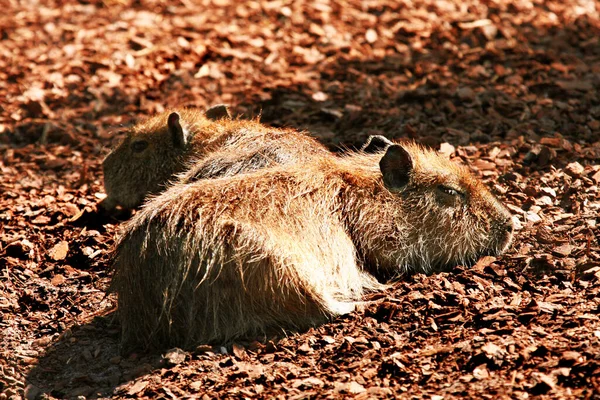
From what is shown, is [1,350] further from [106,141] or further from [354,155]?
[106,141]

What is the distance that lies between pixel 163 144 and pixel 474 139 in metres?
3.00

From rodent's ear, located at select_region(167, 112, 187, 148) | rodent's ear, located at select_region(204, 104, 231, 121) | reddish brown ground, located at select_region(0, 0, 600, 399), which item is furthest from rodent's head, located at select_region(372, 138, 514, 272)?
rodent's ear, located at select_region(204, 104, 231, 121)

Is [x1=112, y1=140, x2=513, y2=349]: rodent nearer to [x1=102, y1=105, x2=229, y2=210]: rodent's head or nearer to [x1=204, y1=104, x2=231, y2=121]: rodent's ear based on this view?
[x1=102, y1=105, x2=229, y2=210]: rodent's head

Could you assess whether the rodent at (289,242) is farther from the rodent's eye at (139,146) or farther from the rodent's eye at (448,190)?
the rodent's eye at (139,146)

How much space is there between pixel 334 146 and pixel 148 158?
181 centimetres

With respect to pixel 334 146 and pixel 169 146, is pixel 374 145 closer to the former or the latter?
pixel 334 146

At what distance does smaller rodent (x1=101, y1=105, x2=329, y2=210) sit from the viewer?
7766 mm

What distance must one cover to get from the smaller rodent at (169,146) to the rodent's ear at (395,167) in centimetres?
122

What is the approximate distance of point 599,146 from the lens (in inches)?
305

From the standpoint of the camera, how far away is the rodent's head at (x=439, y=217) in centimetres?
629

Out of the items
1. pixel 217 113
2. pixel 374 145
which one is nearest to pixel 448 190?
pixel 374 145

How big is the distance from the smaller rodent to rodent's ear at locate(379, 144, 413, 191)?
3.99 feet

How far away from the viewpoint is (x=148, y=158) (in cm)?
820

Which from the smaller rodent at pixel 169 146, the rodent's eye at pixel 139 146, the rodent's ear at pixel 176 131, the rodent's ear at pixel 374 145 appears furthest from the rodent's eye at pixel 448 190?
the rodent's eye at pixel 139 146
